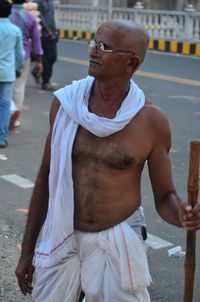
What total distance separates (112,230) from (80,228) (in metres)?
0.12

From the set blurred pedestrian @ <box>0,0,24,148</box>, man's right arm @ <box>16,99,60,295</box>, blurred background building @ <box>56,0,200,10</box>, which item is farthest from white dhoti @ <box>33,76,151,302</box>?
blurred background building @ <box>56,0,200,10</box>

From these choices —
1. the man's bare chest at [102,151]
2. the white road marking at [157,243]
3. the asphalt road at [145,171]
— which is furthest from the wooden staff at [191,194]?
the white road marking at [157,243]

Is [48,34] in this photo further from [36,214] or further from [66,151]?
[66,151]

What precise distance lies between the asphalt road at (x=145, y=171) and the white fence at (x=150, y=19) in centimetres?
359

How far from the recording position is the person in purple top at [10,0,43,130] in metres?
8.48

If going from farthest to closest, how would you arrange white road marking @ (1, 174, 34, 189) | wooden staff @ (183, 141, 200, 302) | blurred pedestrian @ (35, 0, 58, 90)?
blurred pedestrian @ (35, 0, 58, 90) < white road marking @ (1, 174, 34, 189) < wooden staff @ (183, 141, 200, 302)

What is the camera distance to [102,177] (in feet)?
8.08

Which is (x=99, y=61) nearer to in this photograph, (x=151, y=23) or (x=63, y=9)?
(x=151, y=23)

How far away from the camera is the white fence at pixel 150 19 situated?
723 inches

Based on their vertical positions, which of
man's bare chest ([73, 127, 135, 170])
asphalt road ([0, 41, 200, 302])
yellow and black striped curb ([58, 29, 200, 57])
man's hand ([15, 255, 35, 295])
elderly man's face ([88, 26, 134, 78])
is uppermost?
elderly man's face ([88, 26, 134, 78])

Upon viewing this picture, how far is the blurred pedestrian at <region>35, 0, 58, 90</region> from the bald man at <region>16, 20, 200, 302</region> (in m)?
8.31

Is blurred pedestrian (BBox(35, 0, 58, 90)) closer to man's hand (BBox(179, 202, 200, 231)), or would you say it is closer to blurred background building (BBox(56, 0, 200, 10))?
man's hand (BBox(179, 202, 200, 231))

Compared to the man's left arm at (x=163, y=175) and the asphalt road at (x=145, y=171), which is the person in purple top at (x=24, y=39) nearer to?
the asphalt road at (x=145, y=171)

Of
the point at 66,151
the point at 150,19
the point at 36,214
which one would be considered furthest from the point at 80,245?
the point at 150,19
